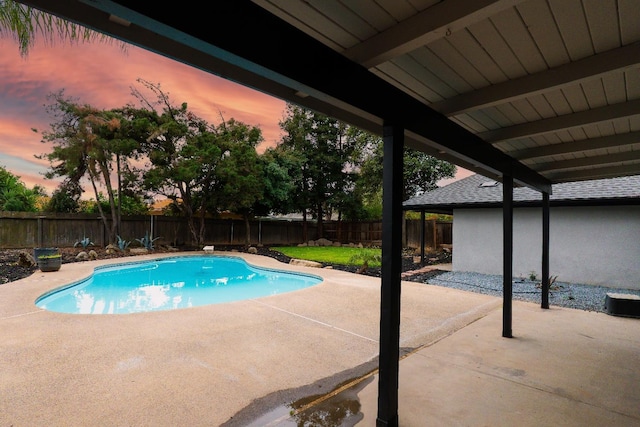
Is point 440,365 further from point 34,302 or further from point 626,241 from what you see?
point 626,241

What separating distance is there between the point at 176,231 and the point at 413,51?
1624cm

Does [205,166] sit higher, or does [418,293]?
[205,166]

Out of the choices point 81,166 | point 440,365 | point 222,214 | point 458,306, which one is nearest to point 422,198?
point 458,306

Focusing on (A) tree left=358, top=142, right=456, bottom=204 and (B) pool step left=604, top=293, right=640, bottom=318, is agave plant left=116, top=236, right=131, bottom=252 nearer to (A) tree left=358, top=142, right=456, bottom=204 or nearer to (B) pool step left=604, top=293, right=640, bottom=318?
(A) tree left=358, top=142, right=456, bottom=204

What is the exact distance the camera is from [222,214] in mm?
18906

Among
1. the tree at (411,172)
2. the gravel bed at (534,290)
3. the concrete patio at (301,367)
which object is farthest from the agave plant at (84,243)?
the tree at (411,172)

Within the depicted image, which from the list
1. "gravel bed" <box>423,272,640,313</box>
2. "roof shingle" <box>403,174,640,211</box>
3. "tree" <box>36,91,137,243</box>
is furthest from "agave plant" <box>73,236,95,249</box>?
"gravel bed" <box>423,272,640,313</box>

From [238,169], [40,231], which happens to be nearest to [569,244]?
[238,169]

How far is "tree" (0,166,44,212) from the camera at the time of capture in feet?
52.5

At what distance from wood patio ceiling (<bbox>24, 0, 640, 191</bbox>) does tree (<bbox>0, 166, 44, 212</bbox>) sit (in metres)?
20.5

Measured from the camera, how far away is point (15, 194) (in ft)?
58.9

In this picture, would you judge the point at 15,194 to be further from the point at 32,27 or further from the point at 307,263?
A: the point at 32,27

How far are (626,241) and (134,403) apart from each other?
10.1 metres

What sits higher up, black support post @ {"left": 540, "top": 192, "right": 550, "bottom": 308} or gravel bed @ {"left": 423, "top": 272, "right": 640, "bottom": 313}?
black support post @ {"left": 540, "top": 192, "right": 550, "bottom": 308}
